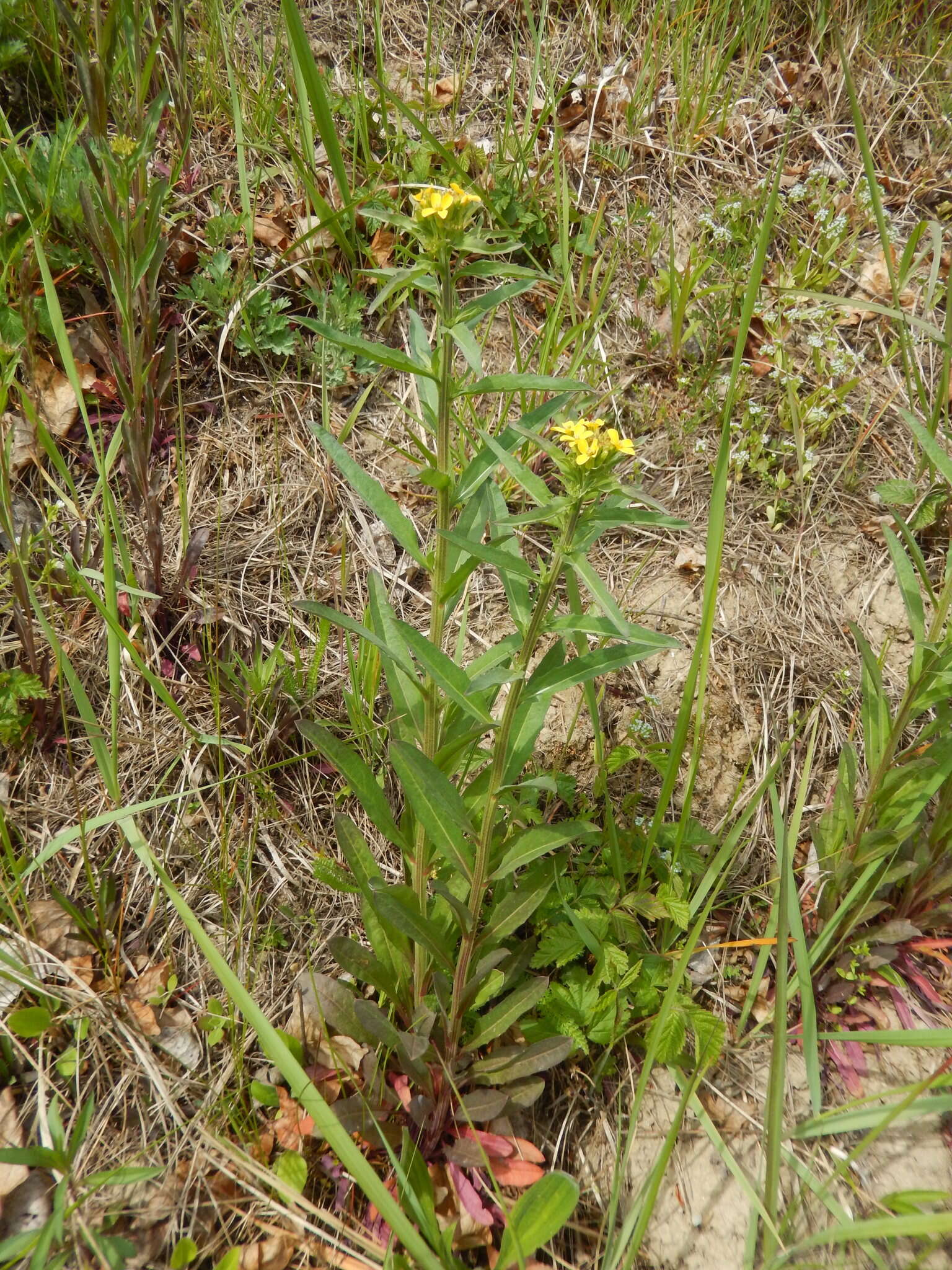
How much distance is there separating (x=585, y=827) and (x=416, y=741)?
1.29 feet

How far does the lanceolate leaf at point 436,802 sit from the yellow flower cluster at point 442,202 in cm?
80

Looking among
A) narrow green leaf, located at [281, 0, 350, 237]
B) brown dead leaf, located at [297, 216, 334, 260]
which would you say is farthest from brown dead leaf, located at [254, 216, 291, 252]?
narrow green leaf, located at [281, 0, 350, 237]

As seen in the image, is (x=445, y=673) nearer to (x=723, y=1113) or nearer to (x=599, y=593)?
(x=599, y=593)

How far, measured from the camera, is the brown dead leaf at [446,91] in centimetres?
297

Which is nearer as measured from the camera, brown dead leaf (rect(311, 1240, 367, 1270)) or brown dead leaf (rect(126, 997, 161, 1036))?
brown dead leaf (rect(311, 1240, 367, 1270))

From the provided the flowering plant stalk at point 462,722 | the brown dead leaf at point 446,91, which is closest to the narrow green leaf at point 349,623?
the flowering plant stalk at point 462,722

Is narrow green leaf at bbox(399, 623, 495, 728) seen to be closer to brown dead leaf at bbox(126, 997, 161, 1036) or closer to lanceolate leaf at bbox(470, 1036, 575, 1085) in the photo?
lanceolate leaf at bbox(470, 1036, 575, 1085)

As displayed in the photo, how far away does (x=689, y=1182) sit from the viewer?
1.79 metres

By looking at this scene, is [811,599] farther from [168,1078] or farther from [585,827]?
[168,1078]

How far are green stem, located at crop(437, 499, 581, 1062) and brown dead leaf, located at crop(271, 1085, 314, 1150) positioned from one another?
267 mm

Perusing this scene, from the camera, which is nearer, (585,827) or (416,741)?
(585,827)

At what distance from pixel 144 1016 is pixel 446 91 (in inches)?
122

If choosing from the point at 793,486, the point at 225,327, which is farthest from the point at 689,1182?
the point at 225,327

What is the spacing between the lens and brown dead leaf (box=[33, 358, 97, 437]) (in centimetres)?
229
